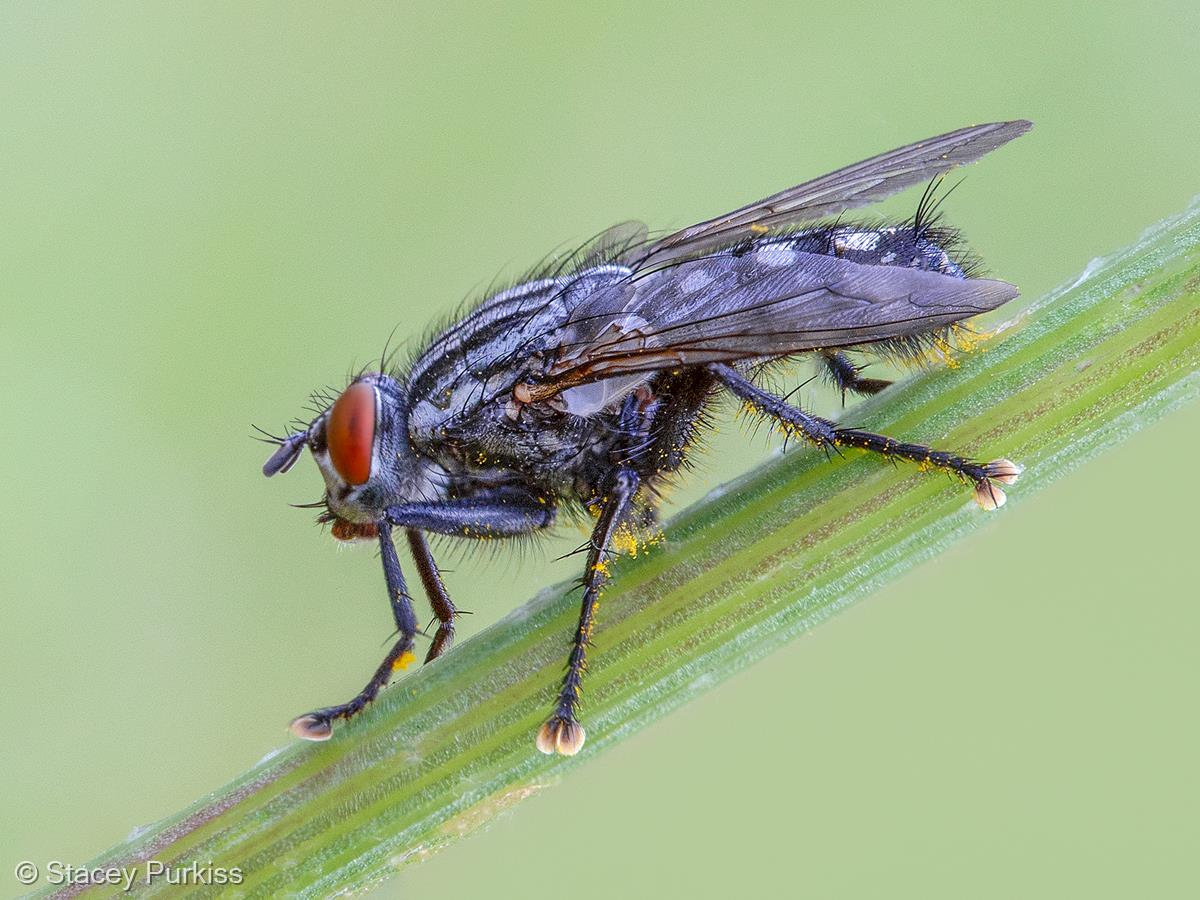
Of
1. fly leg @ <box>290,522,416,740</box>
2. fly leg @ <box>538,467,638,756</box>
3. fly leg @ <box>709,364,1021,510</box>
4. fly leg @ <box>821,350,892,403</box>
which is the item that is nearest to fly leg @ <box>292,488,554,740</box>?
fly leg @ <box>290,522,416,740</box>

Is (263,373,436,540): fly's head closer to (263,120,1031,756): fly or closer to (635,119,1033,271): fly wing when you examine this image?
(263,120,1031,756): fly

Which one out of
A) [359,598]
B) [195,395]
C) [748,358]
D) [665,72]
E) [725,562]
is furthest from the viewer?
[665,72]

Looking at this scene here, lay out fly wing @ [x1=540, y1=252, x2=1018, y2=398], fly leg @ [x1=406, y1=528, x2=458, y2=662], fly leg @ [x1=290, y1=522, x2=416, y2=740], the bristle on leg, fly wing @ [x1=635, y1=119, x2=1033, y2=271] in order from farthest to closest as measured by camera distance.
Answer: fly wing @ [x1=635, y1=119, x2=1033, y2=271] < fly leg @ [x1=406, y1=528, x2=458, y2=662] < fly leg @ [x1=290, y1=522, x2=416, y2=740] < fly wing @ [x1=540, y1=252, x2=1018, y2=398] < the bristle on leg

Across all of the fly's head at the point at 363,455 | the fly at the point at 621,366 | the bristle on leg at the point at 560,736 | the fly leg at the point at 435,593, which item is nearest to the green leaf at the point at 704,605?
the bristle on leg at the point at 560,736

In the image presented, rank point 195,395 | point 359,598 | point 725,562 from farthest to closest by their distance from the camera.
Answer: point 195,395 < point 359,598 < point 725,562

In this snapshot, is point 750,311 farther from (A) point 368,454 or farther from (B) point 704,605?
(A) point 368,454

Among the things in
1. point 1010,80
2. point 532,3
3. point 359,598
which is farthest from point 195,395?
point 1010,80

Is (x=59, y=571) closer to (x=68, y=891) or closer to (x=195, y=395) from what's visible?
(x=195, y=395)

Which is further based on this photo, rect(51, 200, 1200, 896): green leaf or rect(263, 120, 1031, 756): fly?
rect(263, 120, 1031, 756): fly
